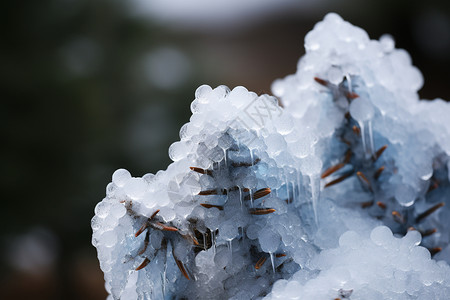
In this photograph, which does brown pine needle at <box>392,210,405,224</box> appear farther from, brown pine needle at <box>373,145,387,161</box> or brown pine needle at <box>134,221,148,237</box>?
brown pine needle at <box>134,221,148,237</box>

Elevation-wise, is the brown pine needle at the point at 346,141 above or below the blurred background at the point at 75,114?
above

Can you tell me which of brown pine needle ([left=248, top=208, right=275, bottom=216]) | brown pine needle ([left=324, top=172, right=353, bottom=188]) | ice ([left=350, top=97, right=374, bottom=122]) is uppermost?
ice ([left=350, top=97, right=374, bottom=122])

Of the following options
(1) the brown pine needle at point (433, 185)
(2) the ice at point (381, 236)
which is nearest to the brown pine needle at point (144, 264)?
(2) the ice at point (381, 236)

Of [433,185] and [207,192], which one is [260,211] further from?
[433,185]

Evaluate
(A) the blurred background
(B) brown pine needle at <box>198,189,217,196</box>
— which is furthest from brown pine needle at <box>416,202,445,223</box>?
(A) the blurred background

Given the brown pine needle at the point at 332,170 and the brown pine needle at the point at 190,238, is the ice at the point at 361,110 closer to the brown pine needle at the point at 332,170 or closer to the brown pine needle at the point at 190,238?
the brown pine needle at the point at 332,170

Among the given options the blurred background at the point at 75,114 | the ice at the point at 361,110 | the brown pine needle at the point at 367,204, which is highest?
the ice at the point at 361,110

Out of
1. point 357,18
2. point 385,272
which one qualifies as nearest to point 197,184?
point 385,272

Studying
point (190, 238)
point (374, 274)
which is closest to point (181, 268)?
point (190, 238)
